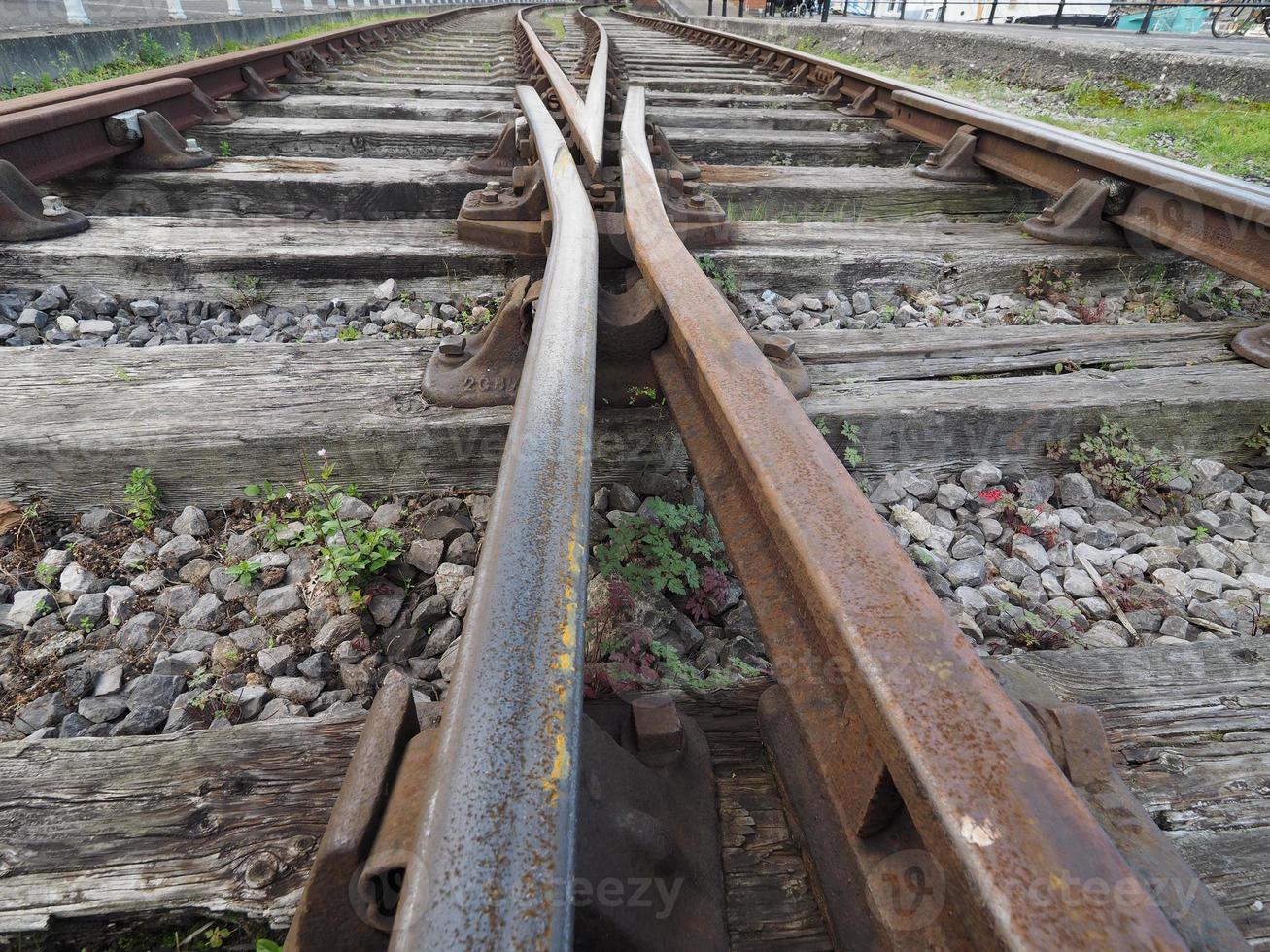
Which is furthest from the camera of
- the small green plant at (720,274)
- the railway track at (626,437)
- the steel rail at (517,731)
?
the small green plant at (720,274)

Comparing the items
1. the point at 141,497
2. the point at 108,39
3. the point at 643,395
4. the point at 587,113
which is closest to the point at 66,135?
the point at 587,113

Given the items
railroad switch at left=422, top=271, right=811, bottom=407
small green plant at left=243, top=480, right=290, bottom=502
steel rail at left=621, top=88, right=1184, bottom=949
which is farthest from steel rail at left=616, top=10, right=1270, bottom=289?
small green plant at left=243, top=480, right=290, bottom=502

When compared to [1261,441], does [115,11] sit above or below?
above

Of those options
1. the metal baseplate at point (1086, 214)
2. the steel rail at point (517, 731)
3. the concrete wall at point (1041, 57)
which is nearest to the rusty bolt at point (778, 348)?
the steel rail at point (517, 731)

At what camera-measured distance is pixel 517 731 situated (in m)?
0.63

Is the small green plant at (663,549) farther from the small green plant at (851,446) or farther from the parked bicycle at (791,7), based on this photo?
the parked bicycle at (791,7)

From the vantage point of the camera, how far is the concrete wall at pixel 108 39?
5.87 m

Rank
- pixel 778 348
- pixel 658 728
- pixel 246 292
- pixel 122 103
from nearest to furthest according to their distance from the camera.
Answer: pixel 658 728 < pixel 778 348 < pixel 246 292 < pixel 122 103

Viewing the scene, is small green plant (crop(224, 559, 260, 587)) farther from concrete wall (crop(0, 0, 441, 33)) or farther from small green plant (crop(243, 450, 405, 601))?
concrete wall (crop(0, 0, 441, 33))

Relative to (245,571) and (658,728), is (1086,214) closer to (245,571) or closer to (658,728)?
(658,728)

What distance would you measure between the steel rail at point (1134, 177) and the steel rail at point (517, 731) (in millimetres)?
2387

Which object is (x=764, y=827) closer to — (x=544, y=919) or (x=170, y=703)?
(x=544, y=919)

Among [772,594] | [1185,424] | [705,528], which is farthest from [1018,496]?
[772,594]

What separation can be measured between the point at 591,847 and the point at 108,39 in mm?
9163
